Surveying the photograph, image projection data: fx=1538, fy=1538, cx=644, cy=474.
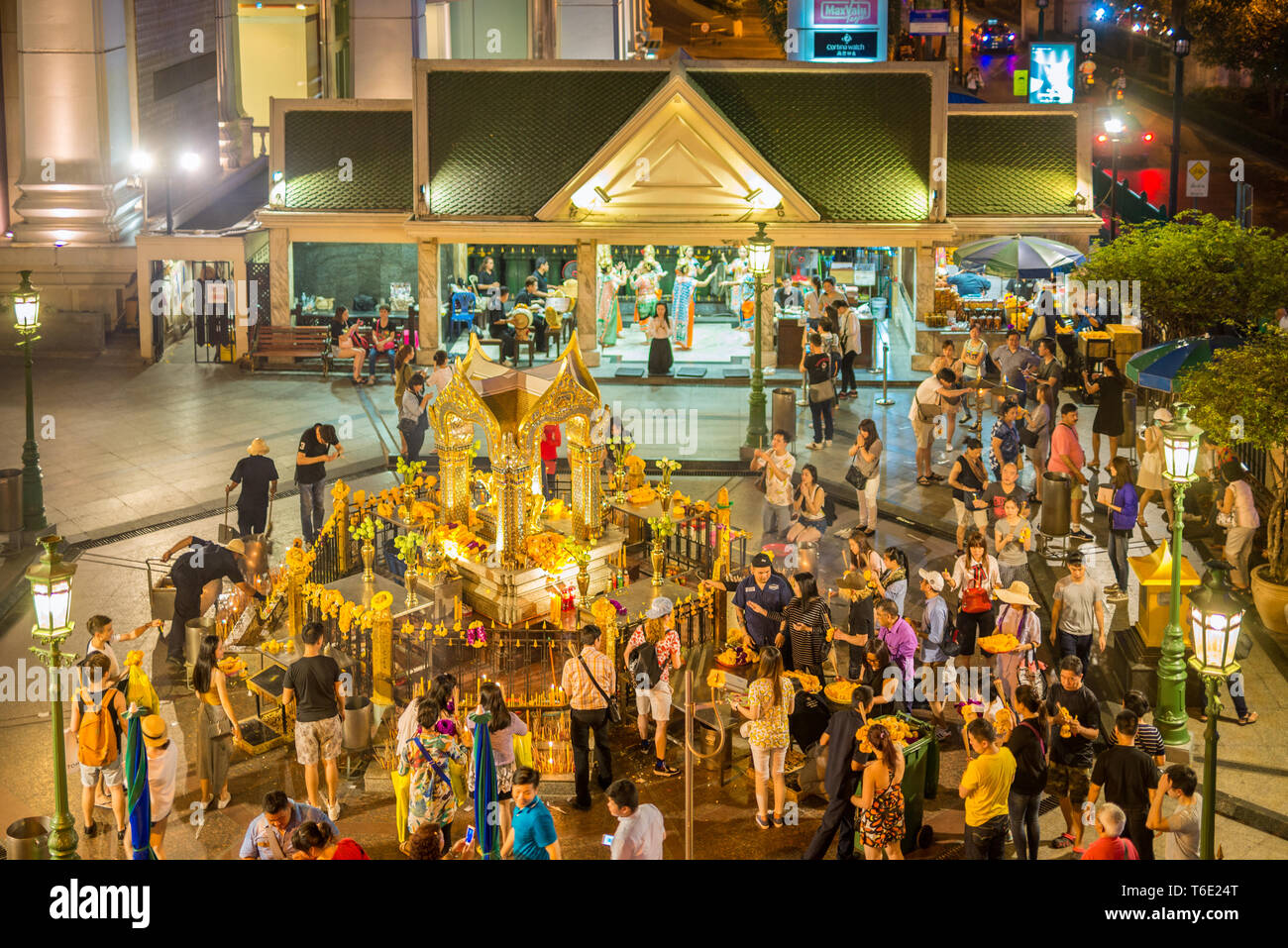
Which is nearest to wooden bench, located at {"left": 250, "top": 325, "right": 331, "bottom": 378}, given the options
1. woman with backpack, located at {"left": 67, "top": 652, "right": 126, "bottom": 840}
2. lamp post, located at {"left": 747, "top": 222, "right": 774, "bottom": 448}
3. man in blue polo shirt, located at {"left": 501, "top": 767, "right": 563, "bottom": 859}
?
lamp post, located at {"left": 747, "top": 222, "right": 774, "bottom": 448}

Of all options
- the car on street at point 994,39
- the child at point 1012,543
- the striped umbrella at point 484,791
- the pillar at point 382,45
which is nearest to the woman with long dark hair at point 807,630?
the child at point 1012,543

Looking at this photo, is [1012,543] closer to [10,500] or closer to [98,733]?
[98,733]

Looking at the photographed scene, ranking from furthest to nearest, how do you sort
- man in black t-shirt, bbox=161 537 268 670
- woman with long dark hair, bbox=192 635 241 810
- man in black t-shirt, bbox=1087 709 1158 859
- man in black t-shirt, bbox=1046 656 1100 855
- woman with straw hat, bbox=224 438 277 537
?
woman with straw hat, bbox=224 438 277 537, man in black t-shirt, bbox=161 537 268 670, woman with long dark hair, bbox=192 635 241 810, man in black t-shirt, bbox=1046 656 1100 855, man in black t-shirt, bbox=1087 709 1158 859

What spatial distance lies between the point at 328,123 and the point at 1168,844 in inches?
1009

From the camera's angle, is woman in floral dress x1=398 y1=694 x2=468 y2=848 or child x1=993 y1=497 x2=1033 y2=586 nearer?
woman in floral dress x1=398 y1=694 x2=468 y2=848

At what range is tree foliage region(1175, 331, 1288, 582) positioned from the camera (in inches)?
672

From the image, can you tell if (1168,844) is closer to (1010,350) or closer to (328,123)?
(1010,350)

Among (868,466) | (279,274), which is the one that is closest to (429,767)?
(868,466)

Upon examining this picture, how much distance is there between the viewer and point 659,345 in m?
30.0

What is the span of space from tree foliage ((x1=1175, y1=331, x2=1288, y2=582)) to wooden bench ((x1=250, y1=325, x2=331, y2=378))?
18.0 meters

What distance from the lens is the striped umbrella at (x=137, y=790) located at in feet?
38.4

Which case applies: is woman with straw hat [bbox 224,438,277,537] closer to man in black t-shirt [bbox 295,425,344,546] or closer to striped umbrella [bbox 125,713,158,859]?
man in black t-shirt [bbox 295,425,344,546]

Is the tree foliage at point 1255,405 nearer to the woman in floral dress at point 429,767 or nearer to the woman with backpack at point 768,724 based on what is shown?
the woman with backpack at point 768,724

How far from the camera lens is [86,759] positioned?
12672mm
